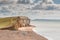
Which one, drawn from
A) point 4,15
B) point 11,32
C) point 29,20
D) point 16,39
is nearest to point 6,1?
point 4,15

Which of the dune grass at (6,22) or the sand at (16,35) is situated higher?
the dune grass at (6,22)

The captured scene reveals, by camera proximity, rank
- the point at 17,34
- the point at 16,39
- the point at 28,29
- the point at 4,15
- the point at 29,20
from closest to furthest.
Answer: the point at 16,39
the point at 17,34
the point at 28,29
the point at 29,20
the point at 4,15

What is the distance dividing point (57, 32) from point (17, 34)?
0.65 m

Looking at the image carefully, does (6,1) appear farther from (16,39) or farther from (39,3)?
(16,39)

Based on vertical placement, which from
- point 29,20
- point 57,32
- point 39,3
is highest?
point 39,3

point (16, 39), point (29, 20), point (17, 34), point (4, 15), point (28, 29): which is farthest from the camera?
point (4, 15)

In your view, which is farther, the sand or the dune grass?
the dune grass

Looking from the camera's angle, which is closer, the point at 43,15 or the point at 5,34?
the point at 5,34

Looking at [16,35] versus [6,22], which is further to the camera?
[6,22]

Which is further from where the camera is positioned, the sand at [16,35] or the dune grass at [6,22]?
the dune grass at [6,22]

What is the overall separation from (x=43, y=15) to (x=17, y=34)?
673 millimetres

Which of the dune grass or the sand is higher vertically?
the dune grass

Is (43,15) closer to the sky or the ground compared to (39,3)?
closer to the ground

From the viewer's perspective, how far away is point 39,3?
250 centimetres
